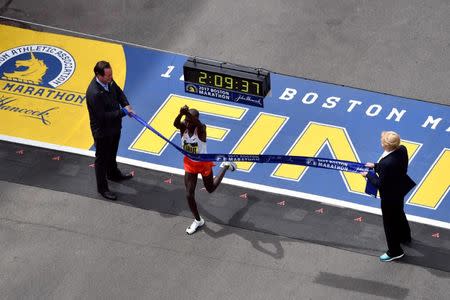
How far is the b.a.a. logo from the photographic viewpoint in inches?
700

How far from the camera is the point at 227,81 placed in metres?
15.1

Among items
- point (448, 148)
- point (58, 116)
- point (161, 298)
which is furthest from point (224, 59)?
point (161, 298)

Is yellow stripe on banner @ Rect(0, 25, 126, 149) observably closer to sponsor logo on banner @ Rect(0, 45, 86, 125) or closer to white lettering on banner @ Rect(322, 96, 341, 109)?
sponsor logo on banner @ Rect(0, 45, 86, 125)

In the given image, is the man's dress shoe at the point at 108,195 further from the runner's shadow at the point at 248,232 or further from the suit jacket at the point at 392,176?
the suit jacket at the point at 392,176

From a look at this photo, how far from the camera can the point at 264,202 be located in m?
15.2

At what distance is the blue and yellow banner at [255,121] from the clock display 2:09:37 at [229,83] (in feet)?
4.49

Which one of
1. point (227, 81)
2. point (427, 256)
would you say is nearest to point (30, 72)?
point (227, 81)

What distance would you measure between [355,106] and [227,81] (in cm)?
280

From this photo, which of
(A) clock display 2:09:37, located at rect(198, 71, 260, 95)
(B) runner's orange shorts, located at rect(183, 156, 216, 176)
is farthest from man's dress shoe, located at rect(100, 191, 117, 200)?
(A) clock display 2:09:37, located at rect(198, 71, 260, 95)

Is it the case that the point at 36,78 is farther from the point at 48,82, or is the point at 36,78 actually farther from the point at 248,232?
the point at 248,232

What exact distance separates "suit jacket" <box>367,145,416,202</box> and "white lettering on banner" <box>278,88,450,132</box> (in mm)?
3262

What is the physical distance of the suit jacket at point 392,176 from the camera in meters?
13.2

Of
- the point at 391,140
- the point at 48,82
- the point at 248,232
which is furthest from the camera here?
the point at 48,82

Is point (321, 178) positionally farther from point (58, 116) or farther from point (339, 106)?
point (58, 116)
